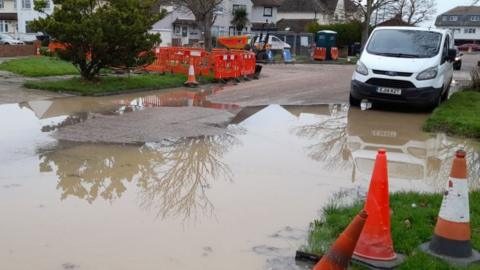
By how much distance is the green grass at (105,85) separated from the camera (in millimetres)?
15133

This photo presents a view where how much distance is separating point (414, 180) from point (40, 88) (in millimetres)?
11520

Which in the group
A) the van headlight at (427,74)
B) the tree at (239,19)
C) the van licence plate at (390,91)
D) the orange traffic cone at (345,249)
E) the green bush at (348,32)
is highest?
the tree at (239,19)

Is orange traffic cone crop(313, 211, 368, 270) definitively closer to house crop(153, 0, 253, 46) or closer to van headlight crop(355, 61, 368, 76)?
van headlight crop(355, 61, 368, 76)

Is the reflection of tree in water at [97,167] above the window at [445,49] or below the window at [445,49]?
below

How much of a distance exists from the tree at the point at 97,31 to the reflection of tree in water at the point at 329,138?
244 inches

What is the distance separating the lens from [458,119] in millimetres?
11008

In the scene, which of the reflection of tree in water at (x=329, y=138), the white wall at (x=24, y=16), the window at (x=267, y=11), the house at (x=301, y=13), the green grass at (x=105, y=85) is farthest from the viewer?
the house at (x=301, y=13)

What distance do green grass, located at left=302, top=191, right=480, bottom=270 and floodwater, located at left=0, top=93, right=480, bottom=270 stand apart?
23cm

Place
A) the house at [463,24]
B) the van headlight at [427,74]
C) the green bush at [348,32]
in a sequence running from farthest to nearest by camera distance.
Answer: the house at [463,24] → the green bush at [348,32] → the van headlight at [427,74]

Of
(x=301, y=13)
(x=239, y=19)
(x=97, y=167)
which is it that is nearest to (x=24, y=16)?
(x=239, y=19)

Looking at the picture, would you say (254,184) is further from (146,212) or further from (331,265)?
(331,265)

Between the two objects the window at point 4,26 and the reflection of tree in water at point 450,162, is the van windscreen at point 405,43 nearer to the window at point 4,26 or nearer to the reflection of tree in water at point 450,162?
the reflection of tree in water at point 450,162

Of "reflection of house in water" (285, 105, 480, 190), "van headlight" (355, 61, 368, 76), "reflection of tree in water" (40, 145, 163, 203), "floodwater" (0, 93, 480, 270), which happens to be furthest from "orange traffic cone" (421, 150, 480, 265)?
"van headlight" (355, 61, 368, 76)

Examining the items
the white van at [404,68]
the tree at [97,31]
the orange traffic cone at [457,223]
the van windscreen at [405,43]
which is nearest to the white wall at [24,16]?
the tree at [97,31]
